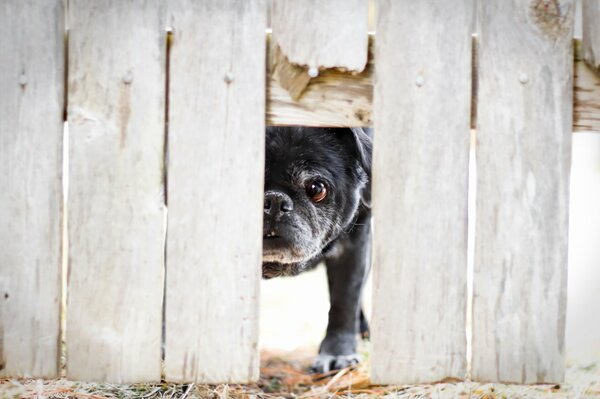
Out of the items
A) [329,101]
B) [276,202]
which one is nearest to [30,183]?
[329,101]

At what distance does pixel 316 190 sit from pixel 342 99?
1332mm

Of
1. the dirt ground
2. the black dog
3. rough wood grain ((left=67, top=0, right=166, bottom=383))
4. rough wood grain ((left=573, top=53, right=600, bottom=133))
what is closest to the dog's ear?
the black dog

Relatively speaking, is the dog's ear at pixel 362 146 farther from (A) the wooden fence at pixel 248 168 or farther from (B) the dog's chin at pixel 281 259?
(A) the wooden fence at pixel 248 168

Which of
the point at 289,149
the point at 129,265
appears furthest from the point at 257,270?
the point at 289,149

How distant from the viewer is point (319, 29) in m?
2.10

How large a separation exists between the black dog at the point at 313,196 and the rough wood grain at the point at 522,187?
1.25 meters

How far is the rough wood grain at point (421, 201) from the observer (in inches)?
84.4

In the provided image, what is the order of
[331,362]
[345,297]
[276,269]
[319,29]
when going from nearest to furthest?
[319,29]
[276,269]
[331,362]
[345,297]

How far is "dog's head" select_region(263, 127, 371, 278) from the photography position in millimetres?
3357

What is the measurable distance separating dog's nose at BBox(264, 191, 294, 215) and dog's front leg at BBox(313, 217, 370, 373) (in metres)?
0.82

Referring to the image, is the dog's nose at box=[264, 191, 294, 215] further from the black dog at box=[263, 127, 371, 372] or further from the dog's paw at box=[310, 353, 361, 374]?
the dog's paw at box=[310, 353, 361, 374]

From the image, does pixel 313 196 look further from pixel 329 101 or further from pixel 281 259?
pixel 329 101

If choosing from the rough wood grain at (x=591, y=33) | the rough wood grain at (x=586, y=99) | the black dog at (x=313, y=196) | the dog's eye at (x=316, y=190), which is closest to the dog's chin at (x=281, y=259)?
the black dog at (x=313, y=196)

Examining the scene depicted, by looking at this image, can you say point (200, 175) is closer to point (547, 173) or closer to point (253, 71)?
point (253, 71)
